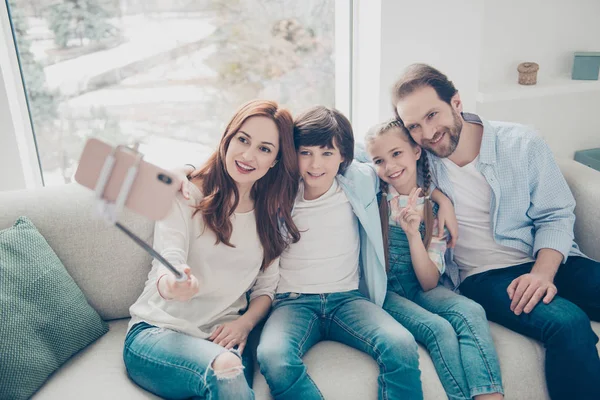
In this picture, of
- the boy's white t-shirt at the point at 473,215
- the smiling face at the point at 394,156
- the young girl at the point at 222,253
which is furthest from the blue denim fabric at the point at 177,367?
the boy's white t-shirt at the point at 473,215

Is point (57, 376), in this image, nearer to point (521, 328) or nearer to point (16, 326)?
point (16, 326)

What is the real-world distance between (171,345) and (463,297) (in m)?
0.89

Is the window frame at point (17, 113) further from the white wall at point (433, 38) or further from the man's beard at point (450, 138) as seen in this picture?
the man's beard at point (450, 138)

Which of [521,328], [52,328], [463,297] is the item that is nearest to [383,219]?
[463,297]

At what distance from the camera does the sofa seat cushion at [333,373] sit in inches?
54.8

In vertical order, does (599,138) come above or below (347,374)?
above

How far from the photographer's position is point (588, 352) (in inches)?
57.9

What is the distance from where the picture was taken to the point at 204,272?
156 cm

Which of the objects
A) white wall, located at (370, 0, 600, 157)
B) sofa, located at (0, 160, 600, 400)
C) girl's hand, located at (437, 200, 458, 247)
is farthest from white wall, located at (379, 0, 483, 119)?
sofa, located at (0, 160, 600, 400)

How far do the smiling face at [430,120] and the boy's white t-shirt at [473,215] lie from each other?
0.08 metres

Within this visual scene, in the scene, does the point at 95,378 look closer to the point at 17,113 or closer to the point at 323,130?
the point at 323,130

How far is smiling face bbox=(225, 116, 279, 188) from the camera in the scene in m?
1.54

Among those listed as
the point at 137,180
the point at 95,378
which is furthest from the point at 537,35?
the point at 95,378

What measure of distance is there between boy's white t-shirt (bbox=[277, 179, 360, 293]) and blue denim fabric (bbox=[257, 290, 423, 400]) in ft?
0.12
